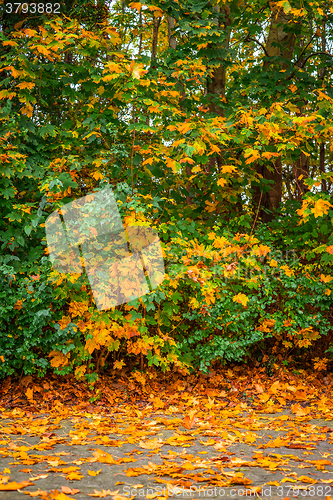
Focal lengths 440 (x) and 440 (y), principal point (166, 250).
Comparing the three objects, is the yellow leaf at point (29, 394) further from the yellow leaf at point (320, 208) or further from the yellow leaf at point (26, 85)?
the yellow leaf at point (320, 208)

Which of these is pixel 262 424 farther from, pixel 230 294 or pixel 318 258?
pixel 318 258

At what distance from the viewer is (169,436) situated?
12.9 feet

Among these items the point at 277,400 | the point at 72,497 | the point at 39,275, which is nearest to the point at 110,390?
the point at 39,275

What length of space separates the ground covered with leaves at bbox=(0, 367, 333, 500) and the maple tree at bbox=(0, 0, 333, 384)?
30 centimetres

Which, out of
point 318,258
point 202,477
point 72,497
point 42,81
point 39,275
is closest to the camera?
point 72,497

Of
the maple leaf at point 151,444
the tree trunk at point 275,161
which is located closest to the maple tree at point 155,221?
the tree trunk at point 275,161

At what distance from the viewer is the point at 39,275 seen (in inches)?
197

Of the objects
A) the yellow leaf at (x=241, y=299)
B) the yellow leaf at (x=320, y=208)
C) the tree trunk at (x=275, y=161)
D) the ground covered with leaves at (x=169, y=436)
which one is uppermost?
the tree trunk at (x=275, y=161)

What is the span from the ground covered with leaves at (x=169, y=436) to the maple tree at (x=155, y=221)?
30cm

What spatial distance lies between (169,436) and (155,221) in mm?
Result: 2383

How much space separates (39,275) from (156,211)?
1523 millimetres

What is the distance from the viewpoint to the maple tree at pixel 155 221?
498 cm

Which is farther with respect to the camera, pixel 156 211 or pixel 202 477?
pixel 156 211

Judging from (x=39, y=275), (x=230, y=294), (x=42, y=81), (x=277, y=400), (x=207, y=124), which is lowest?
(x=277, y=400)
